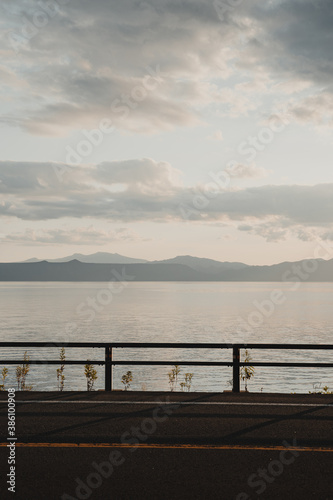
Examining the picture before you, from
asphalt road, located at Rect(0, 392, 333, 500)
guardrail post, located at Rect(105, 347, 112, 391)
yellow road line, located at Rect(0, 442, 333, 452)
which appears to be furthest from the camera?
guardrail post, located at Rect(105, 347, 112, 391)

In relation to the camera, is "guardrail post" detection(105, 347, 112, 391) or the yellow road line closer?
the yellow road line

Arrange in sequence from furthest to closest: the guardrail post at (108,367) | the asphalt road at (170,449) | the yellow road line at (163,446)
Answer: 1. the guardrail post at (108,367)
2. the yellow road line at (163,446)
3. the asphalt road at (170,449)

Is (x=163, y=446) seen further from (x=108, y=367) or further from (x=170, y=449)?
(x=108, y=367)

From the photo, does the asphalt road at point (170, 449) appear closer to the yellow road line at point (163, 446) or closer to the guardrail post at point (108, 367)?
the yellow road line at point (163, 446)

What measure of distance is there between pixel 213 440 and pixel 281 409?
308 cm

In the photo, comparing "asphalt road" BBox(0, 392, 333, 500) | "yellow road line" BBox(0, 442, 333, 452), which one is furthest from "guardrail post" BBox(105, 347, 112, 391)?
"yellow road line" BBox(0, 442, 333, 452)

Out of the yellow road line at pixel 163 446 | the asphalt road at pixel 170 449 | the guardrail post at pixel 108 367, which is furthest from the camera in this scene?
the guardrail post at pixel 108 367

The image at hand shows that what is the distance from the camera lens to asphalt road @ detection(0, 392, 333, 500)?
263 inches

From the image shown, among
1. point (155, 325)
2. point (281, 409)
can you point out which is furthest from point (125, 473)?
point (155, 325)

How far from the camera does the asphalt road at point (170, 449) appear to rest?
6.67 metres

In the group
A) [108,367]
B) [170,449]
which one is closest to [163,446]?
[170,449]

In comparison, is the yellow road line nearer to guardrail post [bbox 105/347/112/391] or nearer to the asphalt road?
the asphalt road

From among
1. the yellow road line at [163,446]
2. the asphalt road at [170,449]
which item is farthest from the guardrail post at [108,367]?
the yellow road line at [163,446]

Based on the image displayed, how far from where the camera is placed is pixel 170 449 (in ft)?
27.1
